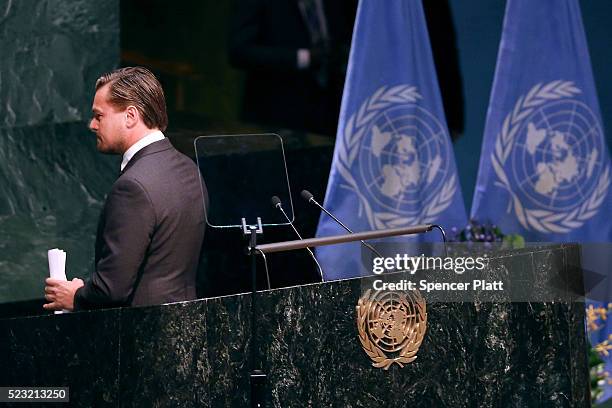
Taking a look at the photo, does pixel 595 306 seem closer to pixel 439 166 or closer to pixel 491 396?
pixel 439 166

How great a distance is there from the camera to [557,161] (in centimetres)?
778

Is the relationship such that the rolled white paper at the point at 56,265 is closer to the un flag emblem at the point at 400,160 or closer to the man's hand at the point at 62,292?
the man's hand at the point at 62,292

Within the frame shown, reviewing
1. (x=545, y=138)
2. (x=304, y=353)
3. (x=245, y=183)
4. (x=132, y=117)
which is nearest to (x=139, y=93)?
(x=132, y=117)

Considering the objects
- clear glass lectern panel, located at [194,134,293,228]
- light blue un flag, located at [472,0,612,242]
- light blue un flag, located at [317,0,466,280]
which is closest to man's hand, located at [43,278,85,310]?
clear glass lectern panel, located at [194,134,293,228]

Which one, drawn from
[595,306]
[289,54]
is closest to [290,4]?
[289,54]

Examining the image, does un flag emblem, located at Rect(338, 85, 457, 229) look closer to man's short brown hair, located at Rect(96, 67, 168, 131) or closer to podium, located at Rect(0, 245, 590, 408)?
podium, located at Rect(0, 245, 590, 408)

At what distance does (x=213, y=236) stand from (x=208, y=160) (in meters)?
2.62

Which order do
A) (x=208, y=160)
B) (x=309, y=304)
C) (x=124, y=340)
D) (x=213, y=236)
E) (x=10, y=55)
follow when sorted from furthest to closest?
1. (x=213, y=236)
2. (x=10, y=55)
3. (x=208, y=160)
4. (x=309, y=304)
5. (x=124, y=340)

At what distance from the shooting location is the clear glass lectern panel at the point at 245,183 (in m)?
5.01

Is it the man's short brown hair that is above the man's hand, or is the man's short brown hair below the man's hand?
above

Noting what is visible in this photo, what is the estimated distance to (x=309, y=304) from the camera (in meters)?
4.69

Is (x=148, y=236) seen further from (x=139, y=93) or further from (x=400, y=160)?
(x=400, y=160)

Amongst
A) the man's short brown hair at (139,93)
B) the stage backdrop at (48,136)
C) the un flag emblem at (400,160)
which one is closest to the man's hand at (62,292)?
the man's short brown hair at (139,93)

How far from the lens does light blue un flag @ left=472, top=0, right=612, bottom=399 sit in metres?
7.70
